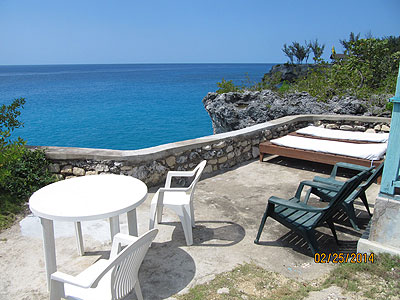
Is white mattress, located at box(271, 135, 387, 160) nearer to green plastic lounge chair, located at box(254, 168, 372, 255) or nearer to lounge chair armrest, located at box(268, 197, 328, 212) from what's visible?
green plastic lounge chair, located at box(254, 168, 372, 255)

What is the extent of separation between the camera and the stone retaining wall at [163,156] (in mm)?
4684

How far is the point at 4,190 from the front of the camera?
4418mm

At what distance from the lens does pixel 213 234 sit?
364 cm

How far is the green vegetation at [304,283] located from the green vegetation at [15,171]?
8.92 feet

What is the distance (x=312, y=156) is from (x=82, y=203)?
4.24 m

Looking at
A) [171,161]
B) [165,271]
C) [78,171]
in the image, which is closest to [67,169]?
[78,171]

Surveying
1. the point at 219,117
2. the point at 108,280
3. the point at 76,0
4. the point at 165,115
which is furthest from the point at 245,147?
the point at 76,0

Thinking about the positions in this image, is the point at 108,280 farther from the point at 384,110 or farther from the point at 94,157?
the point at 384,110

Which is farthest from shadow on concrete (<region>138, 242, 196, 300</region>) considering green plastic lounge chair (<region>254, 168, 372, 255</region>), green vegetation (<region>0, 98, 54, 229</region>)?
green vegetation (<region>0, 98, 54, 229</region>)

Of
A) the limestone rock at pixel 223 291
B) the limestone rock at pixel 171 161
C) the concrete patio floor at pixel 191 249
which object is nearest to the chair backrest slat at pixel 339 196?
the concrete patio floor at pixel 191 249

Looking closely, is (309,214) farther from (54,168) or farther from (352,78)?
(352,78)

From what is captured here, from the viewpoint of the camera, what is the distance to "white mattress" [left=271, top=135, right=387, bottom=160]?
5400mm

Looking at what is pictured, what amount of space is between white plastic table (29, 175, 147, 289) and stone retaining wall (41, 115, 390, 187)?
143 cm

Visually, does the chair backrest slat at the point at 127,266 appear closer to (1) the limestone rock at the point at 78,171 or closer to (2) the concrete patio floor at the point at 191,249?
(2) the concrete patio floor at the point at 191,249
